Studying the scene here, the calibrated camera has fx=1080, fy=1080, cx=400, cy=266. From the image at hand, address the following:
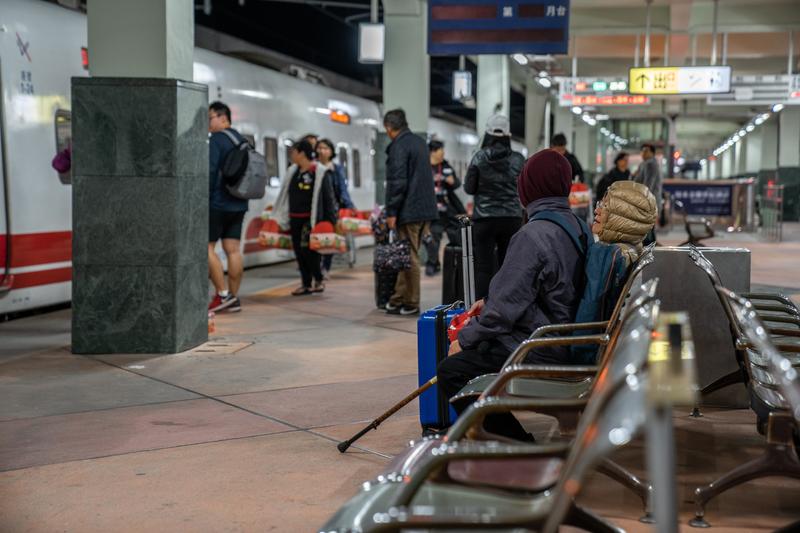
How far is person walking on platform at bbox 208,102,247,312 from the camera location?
1017 centimetres

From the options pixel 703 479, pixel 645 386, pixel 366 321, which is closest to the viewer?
pixel 645 386

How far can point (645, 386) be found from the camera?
6.82 ft

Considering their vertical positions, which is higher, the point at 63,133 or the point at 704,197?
the point at 63,133

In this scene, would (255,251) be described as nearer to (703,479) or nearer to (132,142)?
(132,142)

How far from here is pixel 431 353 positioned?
548cm

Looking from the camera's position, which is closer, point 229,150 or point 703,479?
point 703,479

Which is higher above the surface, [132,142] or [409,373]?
[132,142]

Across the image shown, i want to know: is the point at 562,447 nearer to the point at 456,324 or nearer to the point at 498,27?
the point at 456,324

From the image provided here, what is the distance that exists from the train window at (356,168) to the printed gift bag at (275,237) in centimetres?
745

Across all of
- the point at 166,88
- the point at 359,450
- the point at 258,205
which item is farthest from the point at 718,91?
the point at 359,450

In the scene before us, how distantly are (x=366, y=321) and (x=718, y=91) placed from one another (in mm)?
14469

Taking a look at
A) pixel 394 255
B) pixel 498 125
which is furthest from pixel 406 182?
pixel 498 125

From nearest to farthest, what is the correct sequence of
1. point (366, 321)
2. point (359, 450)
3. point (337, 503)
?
1. point (337, 503)
2. point (359, 450)
3. point (366, 321)

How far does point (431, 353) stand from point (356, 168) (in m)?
15.5
